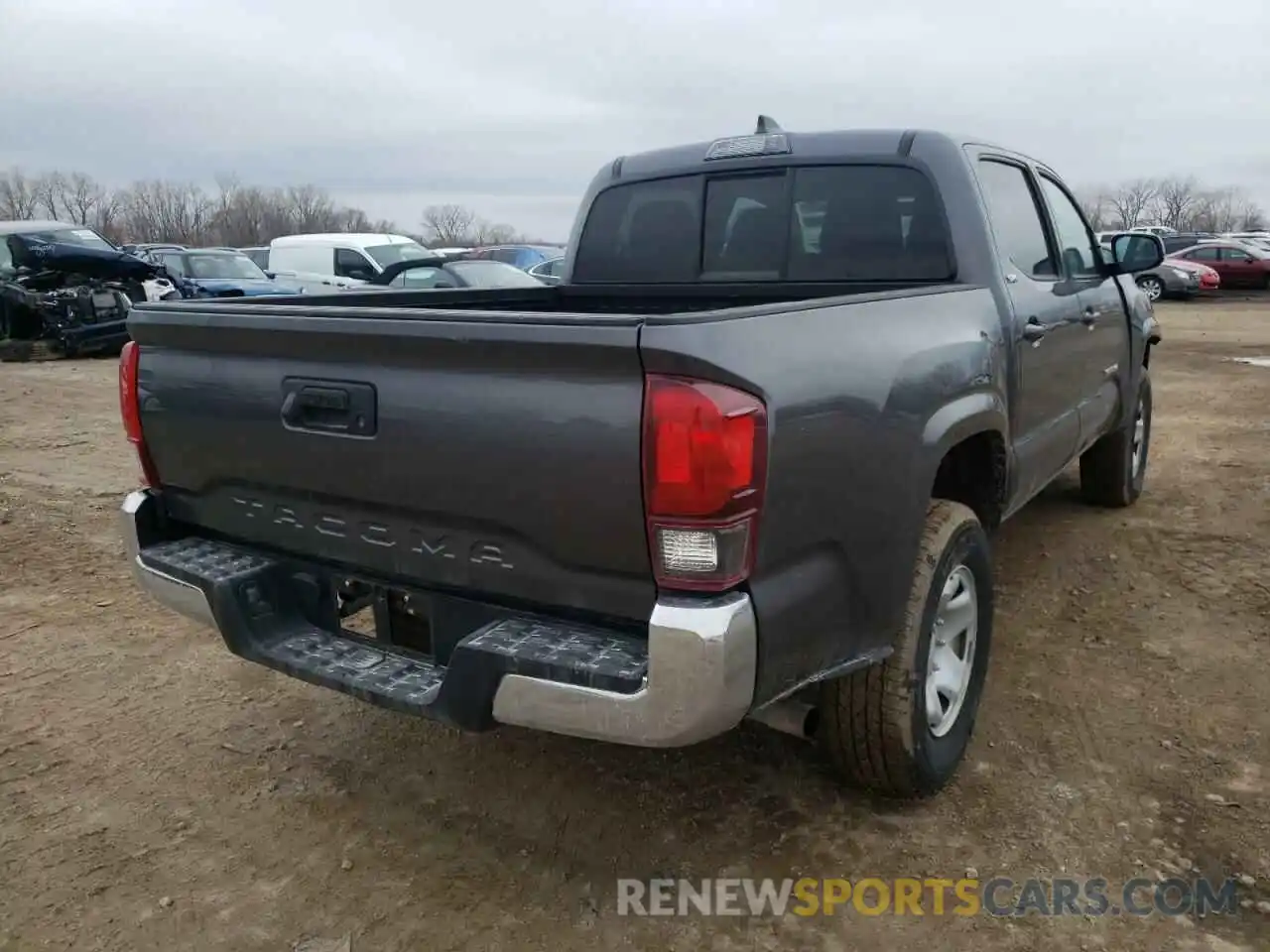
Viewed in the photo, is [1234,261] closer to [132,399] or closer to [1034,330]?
[1034,330]

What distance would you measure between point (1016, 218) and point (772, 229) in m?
0.96

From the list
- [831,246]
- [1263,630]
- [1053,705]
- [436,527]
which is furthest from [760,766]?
[1263,630]

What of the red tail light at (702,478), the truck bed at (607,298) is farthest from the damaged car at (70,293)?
the red tail light at (702,478)

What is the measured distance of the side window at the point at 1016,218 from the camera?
12.1 feet

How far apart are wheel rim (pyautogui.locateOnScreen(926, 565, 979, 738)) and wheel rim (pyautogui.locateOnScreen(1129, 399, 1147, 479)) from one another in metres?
3.22

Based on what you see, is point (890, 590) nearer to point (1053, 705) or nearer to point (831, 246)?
point (1053, 705)

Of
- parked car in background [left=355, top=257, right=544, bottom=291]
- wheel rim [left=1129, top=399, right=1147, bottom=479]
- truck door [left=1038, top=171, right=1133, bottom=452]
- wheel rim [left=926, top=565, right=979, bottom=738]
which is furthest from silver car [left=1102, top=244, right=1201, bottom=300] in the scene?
wheel rim [left=926, top=565, right=979, bottom=738]

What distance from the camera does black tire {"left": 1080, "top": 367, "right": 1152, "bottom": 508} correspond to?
18.5 ft

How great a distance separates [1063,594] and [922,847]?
7.27 ft

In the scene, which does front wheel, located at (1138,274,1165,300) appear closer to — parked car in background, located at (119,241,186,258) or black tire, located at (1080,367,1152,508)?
black tire, located at (1080,367,1152,508)

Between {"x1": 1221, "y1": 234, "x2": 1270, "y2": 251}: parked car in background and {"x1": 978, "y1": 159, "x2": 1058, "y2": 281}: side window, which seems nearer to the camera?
{"x1": 978, "y1": 159, "x2": 1058, "y2": 281}: side window

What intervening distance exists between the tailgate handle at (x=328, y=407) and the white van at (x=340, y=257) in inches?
587

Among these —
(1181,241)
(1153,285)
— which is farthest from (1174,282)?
(1181,241)

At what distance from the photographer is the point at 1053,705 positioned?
11.6 ft
